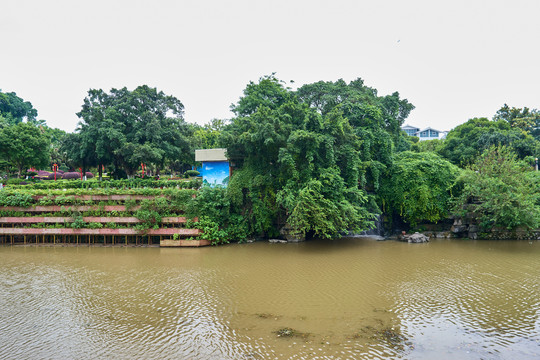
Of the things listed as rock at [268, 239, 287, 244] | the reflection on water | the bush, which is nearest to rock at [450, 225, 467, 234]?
the reflection on water

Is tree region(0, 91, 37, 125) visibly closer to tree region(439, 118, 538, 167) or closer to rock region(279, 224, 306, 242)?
rock region(279, 224, 306, 242)

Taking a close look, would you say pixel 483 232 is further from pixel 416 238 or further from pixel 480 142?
pixel 480 142

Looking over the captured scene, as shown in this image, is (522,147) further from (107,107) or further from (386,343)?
(107,107)

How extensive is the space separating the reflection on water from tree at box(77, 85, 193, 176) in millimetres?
11157

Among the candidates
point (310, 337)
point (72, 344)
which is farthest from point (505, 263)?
point (72, 344)

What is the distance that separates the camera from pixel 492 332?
7414mm

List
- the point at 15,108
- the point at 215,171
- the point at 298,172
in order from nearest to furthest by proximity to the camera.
Answer: the point at 298,172 < the point at 215,171 < the point at 15,108

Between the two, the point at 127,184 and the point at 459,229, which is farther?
the point at 127,184

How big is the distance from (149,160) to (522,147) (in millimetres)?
31169

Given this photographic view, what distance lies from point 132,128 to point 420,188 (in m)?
21.3

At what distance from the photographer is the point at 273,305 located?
911 centimetres

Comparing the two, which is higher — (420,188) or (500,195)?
(420,188)

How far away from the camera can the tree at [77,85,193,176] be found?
24500 millimetres

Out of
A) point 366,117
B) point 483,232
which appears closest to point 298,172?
point 366,117
